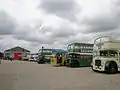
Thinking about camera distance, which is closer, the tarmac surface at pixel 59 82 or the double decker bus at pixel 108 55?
the tarmac surface at pixel 59 82

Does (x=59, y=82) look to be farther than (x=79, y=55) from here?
No

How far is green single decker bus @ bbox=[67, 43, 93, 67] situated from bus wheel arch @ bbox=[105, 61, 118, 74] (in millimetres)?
12666

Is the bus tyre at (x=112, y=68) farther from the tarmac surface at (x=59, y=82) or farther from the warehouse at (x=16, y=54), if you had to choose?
the warehouse at (x=16, y=54)

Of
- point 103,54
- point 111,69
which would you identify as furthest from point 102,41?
point 111,69

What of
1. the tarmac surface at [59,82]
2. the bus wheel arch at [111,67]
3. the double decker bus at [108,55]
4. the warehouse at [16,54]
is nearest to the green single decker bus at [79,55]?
the double decker bus at [108,55]

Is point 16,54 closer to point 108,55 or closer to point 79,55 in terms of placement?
point 79,55

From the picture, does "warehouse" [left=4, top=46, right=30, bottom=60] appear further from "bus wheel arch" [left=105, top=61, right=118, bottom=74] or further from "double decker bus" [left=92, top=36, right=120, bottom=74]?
"bus wheel arch" [left=105, top=61, right=118, bottom=74]

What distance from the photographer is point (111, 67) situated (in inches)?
878

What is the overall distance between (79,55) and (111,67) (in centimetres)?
1308

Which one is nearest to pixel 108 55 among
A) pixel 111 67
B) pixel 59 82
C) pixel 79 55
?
pixel 111 67

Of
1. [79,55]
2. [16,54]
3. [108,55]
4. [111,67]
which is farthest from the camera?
[16,54]

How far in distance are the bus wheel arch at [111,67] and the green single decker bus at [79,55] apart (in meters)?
12.7

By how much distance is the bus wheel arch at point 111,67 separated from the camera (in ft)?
72.8

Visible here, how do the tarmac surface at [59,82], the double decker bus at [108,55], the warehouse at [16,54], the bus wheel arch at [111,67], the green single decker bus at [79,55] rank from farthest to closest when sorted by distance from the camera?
the warehouse at [16,54] < the green single decker bus at [79,55] < the double decker bus at [108,55] < the bus wheel arch at [111,67] < the tarmac surface at [59,82]
